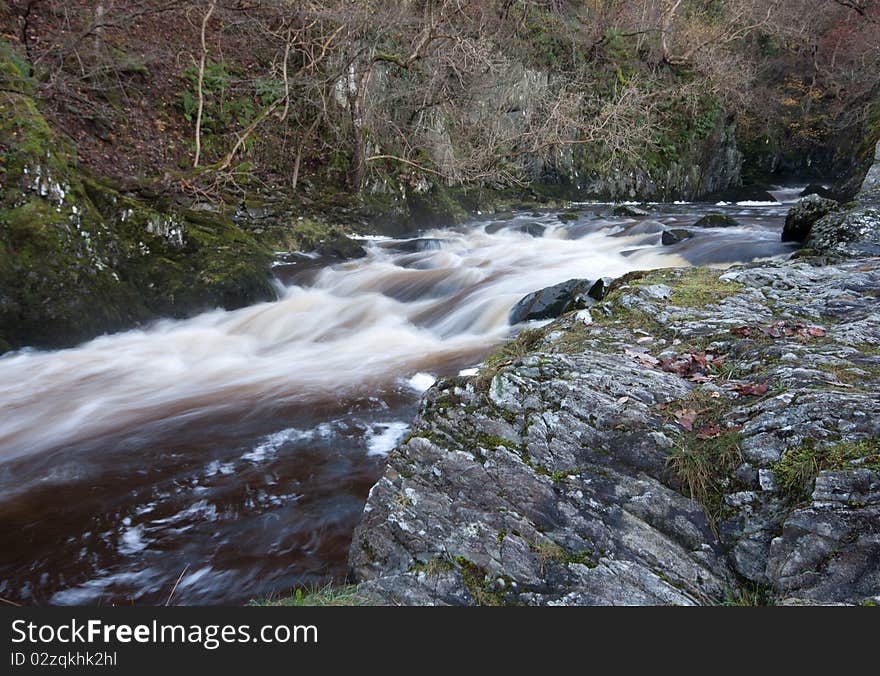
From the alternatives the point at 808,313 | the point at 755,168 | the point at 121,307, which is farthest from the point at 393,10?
the point at 755,168

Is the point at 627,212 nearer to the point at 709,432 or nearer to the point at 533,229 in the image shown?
the point at 533,229

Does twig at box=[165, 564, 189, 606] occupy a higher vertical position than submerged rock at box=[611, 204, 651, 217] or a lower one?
lower

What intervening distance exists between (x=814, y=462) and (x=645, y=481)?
693 millimetres

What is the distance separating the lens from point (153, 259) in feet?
27.4

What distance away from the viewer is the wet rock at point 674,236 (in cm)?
1116

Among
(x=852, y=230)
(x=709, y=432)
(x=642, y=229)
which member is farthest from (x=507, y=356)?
(x=642, y=229)

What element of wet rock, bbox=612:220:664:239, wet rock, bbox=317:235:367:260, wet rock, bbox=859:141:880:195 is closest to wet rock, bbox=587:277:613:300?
wet rock, bbox=859:141:880:195

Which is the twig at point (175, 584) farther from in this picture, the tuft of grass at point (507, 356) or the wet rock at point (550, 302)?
the wet rock at point (550, 302)

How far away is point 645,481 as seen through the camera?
2.68 m

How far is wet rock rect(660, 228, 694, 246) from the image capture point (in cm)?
1116

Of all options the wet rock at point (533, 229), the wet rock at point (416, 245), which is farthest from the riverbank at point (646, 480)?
the wet rock at point (533, 229)

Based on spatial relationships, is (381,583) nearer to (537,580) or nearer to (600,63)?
(537,580)

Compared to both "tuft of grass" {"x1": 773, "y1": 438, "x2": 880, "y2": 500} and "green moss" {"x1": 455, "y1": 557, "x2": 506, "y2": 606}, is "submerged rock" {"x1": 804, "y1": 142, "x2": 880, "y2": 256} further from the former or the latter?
"green moss" {"x1": 455, "y1": 557, "x2": 506, "y2": 606}

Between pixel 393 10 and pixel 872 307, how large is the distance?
12396 mm
